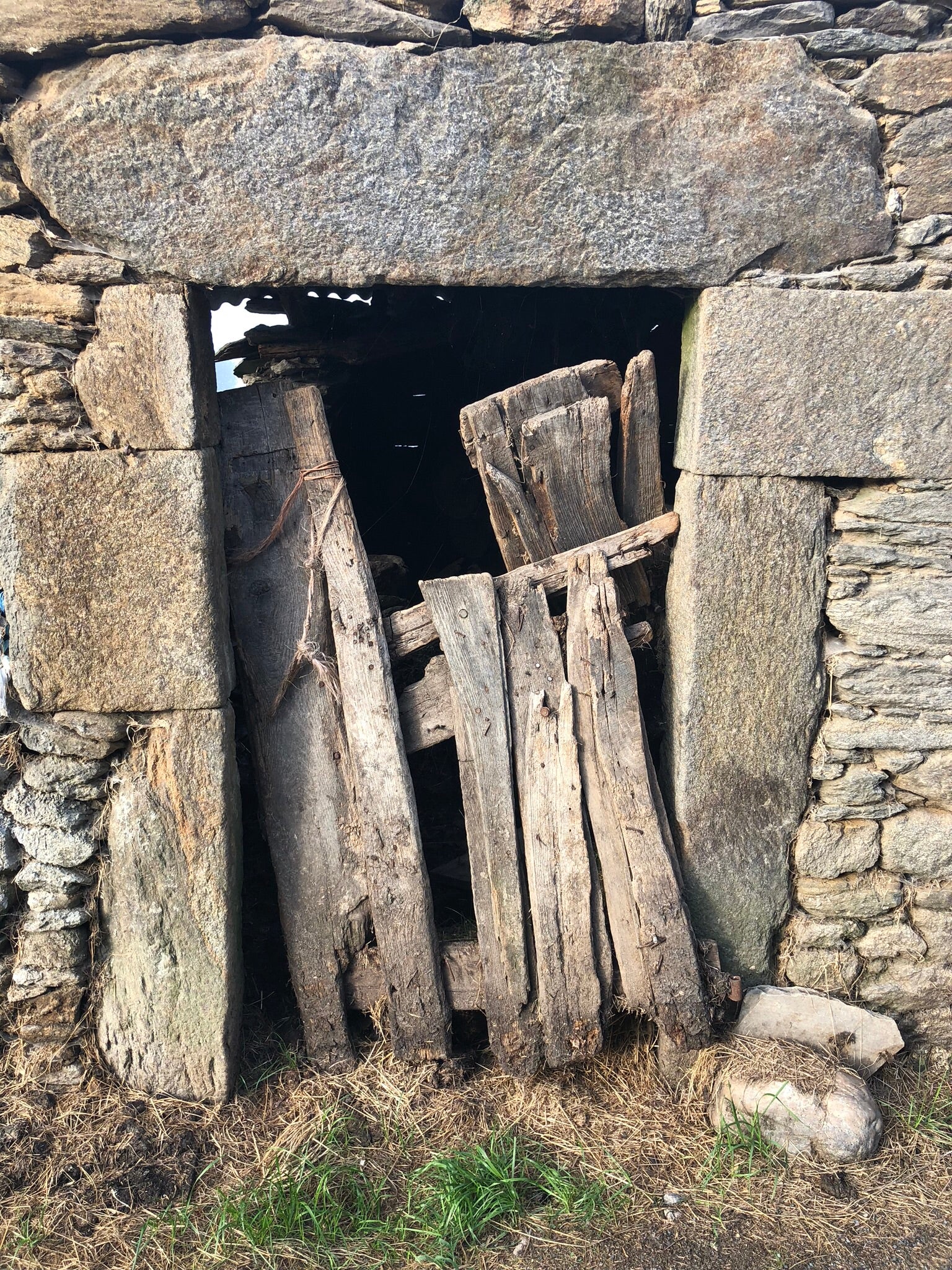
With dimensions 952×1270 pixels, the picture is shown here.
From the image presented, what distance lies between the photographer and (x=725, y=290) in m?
2.48

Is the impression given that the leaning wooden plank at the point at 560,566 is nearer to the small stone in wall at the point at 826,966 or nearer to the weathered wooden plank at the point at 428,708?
the weathered wooden plank at the point at 428,708

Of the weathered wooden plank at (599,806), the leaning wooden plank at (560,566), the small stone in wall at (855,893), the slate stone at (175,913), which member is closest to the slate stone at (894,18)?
the leaning wooden plank at (560,566)

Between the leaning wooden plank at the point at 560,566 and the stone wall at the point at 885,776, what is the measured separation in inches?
20.8

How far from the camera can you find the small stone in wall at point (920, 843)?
2.75 m

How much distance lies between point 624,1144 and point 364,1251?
786 mm

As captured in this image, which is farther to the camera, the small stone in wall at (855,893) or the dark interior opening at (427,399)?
the dark interior opening at (427,399)

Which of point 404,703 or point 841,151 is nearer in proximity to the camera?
point 841,151

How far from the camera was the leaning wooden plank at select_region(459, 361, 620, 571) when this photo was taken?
2.70 meters

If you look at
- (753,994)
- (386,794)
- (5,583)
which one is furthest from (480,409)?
(753,994)

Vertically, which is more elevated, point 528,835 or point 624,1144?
point 528,835

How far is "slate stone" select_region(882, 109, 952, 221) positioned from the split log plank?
4.41ft

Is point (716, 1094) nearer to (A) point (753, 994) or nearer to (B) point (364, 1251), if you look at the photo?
(A) point (753, 994)

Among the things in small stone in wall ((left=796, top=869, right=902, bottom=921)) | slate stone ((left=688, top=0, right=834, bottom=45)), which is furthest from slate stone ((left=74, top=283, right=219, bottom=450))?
small stone in wall ((left=796, top=869, right=902, bottom=921))

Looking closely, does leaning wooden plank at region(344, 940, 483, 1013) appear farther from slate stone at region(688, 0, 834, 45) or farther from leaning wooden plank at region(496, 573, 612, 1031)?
slate stone at region(688, 0, 834, 45)
